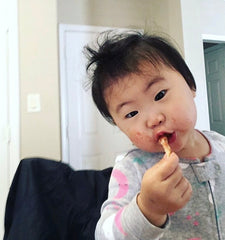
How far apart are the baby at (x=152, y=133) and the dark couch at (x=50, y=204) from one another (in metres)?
0.27

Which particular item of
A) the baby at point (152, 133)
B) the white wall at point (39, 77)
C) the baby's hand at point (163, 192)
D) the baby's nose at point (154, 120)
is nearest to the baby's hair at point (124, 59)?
the baby at point (152, 133)

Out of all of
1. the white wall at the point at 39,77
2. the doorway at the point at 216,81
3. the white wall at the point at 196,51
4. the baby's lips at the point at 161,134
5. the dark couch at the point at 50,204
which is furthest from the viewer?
the doorway at the point at 216,81

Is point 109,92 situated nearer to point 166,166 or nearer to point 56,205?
point 166,166

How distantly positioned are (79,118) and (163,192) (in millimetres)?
1648

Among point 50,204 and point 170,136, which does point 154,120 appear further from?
point 50,204

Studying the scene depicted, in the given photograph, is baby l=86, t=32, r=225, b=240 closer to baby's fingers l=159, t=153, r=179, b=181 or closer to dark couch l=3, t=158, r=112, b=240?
baby's fingers l=159, t=153, r=179, b=181

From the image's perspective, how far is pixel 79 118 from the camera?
1.91m

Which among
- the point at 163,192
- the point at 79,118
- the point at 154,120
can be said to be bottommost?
the point at 163,192

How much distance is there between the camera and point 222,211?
46 centimetres

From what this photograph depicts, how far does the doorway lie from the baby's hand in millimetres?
3224

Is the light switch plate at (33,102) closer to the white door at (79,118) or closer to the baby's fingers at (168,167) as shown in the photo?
the white door at (79,118)

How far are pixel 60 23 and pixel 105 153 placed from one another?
1.21 meters

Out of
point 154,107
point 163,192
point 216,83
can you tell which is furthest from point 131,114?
point 216,83

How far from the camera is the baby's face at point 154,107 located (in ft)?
1.34
